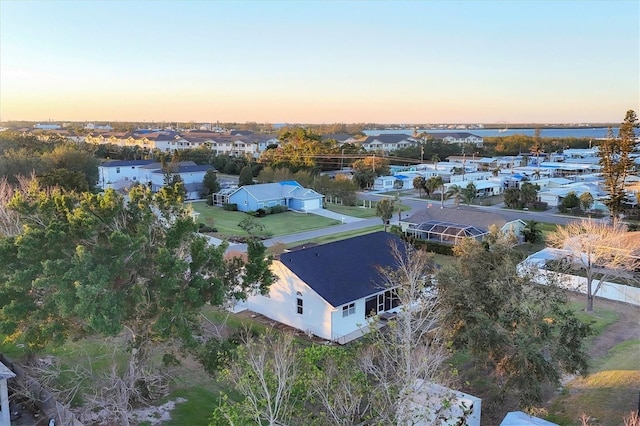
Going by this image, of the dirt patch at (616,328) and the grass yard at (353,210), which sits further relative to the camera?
the grass yard at (353,210)

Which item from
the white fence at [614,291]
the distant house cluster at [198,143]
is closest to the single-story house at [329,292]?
the white fence at [614,291]

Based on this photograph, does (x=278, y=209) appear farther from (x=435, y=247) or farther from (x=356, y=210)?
(x=435, y=247)

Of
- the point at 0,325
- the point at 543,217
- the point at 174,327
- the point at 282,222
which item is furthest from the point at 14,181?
the point at 543,217

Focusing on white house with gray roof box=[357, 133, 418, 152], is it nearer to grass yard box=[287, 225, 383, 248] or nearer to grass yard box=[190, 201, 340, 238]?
grass yard box=[190, 201, 340, 238]

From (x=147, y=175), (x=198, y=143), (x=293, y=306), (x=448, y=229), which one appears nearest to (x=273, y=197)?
(x=448, y=229)

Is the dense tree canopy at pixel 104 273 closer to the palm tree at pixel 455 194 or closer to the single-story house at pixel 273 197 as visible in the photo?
the single-story house at pixel 273 197

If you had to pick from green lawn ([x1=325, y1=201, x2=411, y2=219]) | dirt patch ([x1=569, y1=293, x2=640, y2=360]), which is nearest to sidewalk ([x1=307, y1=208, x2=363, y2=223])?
green lawn ([x1=325, y1=201, x2=411, y2=219])

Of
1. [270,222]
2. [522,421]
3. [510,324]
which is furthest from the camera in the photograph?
[270,222]
